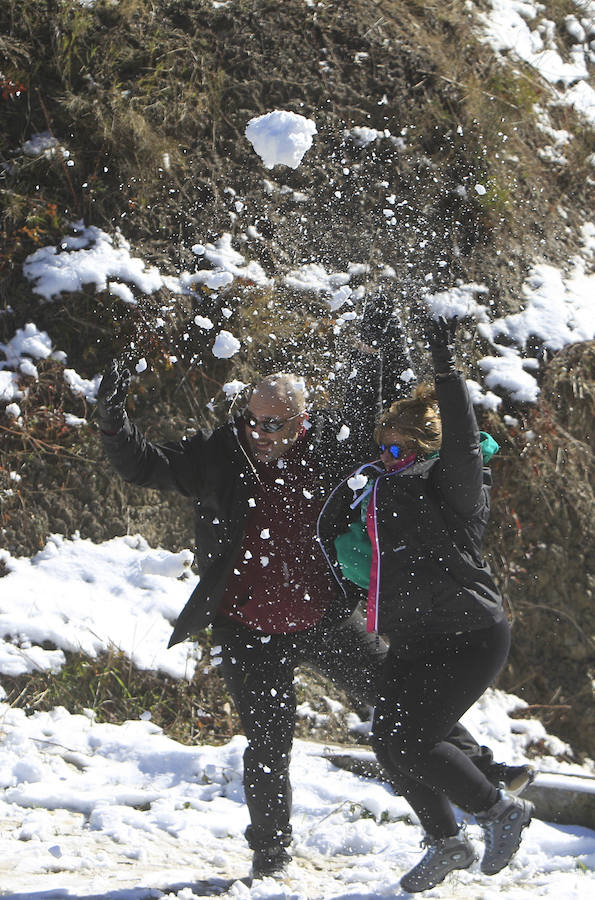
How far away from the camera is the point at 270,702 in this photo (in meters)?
3.10

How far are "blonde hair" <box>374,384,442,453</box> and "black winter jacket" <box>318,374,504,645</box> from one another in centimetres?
8

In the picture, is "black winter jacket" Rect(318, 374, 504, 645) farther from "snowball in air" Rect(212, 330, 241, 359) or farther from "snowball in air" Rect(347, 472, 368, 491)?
"snowball in air" Rect(212, 330, 241, 359)

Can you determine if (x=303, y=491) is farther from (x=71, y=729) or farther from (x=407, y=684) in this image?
(x=71, y=729)

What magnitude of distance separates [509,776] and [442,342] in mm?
1624

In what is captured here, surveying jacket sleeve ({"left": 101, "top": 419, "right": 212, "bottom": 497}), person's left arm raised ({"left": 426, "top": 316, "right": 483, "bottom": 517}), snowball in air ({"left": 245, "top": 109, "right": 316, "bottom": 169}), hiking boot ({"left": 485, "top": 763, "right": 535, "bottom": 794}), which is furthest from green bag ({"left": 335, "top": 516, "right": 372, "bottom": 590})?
snowball in air ({"left": 245, "top": 109, "right": 316, "bottom": 169})

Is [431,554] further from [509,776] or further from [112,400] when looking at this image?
[112,400]

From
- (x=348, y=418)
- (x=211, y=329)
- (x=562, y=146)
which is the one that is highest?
(x=562, y=146)

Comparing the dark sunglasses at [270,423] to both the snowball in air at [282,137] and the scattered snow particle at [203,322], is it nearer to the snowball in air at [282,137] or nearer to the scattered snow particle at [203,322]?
the snowball in air at [282,137]

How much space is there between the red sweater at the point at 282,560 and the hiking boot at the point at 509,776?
85 cm

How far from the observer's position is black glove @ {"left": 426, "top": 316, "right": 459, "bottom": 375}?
9.04 ft

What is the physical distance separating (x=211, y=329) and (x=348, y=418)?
2.28 m

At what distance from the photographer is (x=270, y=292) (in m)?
5.50

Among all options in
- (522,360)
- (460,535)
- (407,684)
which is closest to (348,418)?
(460,535)

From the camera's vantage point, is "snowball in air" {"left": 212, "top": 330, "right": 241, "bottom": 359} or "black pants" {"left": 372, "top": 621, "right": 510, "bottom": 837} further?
"snowball in air" {"left": 212, "top": 330, "right": 241, "bottom": 359}
